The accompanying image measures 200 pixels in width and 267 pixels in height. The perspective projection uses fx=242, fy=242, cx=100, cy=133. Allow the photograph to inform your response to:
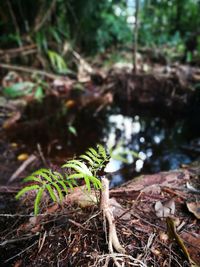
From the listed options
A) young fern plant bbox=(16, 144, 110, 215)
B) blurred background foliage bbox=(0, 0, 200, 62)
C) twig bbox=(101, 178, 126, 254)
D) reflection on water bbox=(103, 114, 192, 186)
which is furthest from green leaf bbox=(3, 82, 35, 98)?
twig bbox=(101, 178, 126, 254)

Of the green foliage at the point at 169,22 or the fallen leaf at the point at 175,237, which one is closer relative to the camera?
the fallen leaf at the point at 175,237

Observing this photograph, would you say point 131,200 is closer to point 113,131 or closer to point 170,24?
point 113,131

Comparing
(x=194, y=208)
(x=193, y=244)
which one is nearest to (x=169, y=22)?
(x=194, y=208)

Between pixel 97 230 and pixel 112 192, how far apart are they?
0.35 metres

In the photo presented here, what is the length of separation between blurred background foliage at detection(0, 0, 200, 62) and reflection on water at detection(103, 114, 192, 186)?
2398 millimetres

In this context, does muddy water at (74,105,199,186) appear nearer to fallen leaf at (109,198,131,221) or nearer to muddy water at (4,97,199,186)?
muddy water at (4,97,199,186)

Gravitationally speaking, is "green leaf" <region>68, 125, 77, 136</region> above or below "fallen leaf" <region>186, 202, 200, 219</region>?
below

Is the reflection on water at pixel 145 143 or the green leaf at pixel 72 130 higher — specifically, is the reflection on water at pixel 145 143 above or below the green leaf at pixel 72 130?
below

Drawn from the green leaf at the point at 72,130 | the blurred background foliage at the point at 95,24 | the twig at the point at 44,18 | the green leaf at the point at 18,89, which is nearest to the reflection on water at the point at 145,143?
the green leaf at the point at 72,130

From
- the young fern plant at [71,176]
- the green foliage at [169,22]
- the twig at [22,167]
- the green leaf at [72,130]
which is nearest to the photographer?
the young fern plant at [71,176]

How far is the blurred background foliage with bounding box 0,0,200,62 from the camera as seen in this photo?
4.96 m

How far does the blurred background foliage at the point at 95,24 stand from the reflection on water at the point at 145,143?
7.87ft

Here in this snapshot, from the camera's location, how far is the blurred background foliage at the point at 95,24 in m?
4.96

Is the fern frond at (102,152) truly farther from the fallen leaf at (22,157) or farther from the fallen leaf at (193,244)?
the fallen leaf at (22,157)
